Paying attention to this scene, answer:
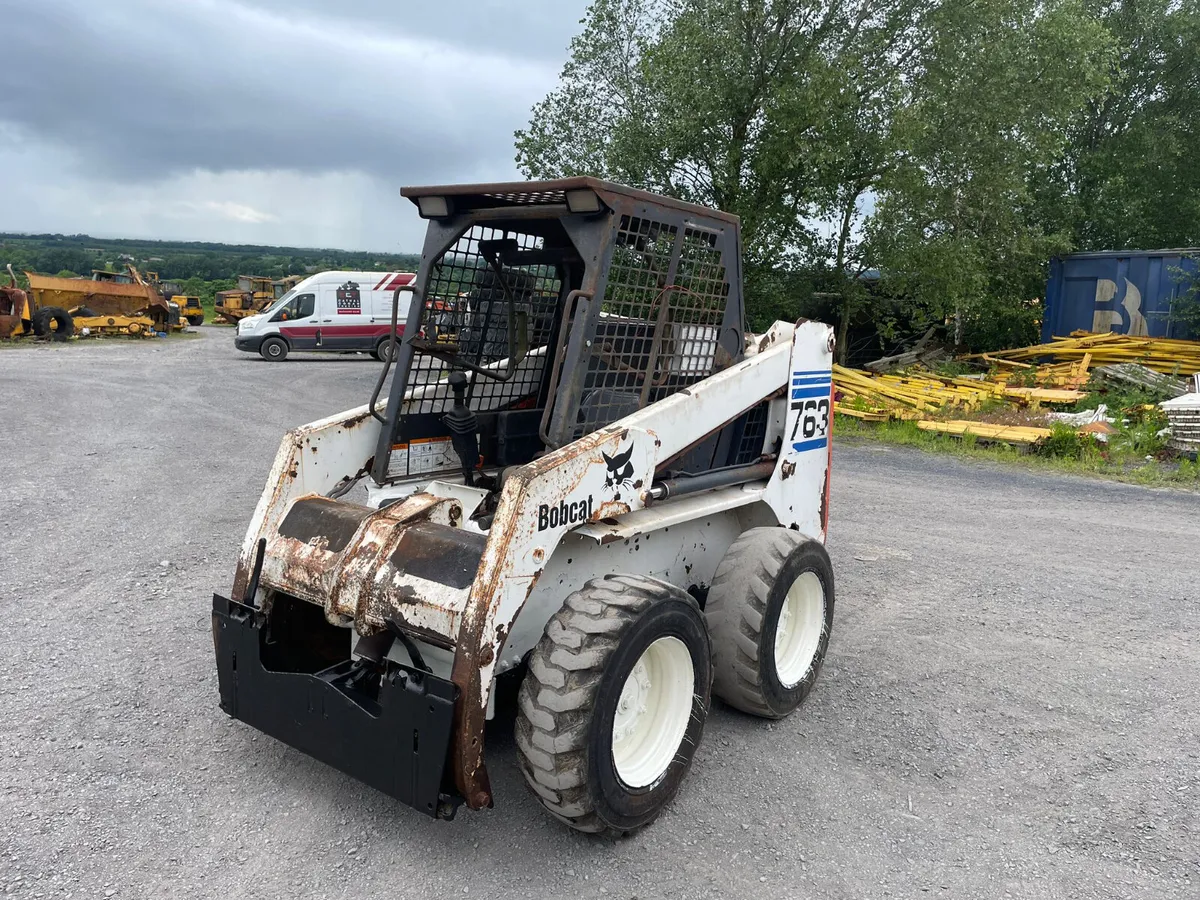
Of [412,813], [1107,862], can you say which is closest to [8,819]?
[412,813]

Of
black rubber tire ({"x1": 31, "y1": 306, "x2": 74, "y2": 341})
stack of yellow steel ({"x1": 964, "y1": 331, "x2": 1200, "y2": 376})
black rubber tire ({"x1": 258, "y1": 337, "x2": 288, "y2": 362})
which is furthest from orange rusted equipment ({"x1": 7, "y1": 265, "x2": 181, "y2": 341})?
stack of yellow steel ({"x1": 964, "y1": 331, "x2": 1200, "y2": 376})

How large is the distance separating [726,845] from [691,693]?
22.2 inches

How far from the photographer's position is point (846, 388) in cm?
1476

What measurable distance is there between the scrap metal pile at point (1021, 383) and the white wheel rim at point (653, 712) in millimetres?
9458

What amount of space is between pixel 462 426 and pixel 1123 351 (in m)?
14.7

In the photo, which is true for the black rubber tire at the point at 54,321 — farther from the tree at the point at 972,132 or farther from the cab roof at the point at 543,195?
the cab roof at the point at 543,195

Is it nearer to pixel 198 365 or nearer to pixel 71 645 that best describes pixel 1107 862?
pixel 71 645

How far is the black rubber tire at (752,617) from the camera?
13.3 ft

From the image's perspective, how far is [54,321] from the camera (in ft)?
86.8

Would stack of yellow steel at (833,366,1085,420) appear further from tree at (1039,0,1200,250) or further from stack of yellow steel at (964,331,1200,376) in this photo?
tree at (1039,0,1200,250)

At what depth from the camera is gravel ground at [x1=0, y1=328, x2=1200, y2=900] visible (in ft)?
10.4

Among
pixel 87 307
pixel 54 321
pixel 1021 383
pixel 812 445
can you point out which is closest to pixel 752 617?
pixel 812 445

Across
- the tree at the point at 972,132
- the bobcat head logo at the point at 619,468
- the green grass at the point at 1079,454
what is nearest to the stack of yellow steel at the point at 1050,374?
the tree at the point at 972,132

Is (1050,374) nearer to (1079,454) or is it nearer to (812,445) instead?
(1079,454)
